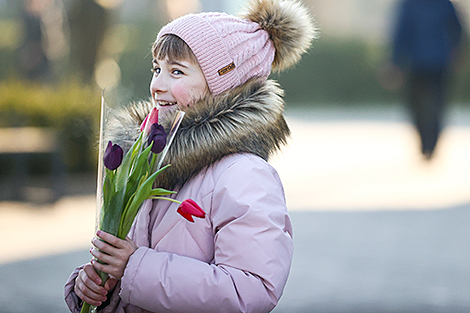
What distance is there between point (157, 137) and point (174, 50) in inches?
17.8

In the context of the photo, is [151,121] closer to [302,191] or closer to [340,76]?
[302,191]

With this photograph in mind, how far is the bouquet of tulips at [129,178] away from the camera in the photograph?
184cm

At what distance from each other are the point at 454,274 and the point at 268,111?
11.1 ft

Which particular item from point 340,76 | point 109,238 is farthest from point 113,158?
point 340,76

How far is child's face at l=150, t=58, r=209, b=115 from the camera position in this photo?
84.7 inches

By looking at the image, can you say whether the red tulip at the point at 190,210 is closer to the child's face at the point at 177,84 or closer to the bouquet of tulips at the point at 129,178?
the bouquet of tulips at the point at 129,178

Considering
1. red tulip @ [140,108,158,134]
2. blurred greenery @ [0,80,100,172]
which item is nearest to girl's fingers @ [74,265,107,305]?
red tulip @ [140,108,158,134]

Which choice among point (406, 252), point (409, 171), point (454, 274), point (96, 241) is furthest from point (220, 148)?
point (409, 171)

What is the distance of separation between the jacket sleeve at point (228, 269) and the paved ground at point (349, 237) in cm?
35

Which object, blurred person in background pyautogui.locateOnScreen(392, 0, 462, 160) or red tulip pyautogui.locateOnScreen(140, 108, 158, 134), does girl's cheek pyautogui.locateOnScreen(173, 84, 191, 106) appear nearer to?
red tulip pyautogui.locateOnScreen(140, 108, 158, 134)

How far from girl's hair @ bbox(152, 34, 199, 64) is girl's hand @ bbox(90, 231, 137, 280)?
2.13 feet

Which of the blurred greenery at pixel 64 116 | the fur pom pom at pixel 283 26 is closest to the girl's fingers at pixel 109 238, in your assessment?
the fur pom pom at pixel 283 26

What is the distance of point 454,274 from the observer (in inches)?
195

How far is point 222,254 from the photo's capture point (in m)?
1.88
